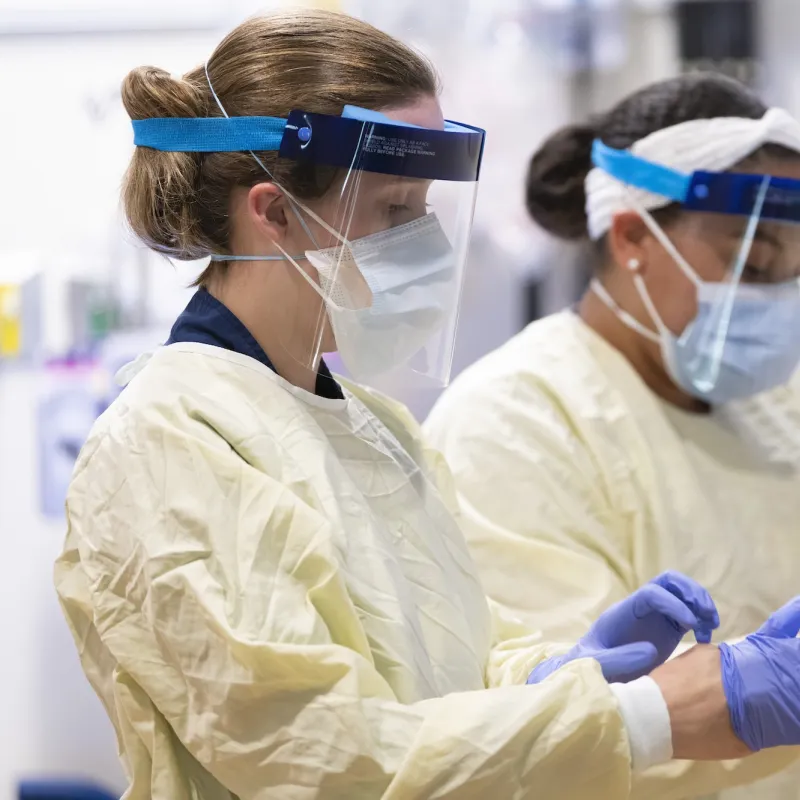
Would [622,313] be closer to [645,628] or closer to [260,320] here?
[645,628]

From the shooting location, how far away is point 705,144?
189cm

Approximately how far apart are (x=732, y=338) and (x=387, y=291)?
848mm

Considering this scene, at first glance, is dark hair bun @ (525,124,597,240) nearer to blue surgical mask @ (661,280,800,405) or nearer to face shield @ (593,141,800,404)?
face shield @ (593,141,800,404)

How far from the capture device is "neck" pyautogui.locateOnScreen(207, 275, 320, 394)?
1.25 meters

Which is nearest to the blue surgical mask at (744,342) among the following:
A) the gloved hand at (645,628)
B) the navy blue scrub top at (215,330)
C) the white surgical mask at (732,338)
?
the white surgical mask at (732,338)

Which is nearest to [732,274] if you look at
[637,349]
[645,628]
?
[637,349]

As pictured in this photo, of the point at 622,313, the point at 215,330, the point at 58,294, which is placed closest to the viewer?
the point at 215,330

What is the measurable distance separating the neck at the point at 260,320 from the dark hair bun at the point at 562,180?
1002mm

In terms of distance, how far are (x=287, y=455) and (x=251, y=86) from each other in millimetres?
409

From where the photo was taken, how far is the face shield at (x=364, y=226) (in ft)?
3.96

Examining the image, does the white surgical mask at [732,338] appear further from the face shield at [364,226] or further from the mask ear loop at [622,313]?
the face shield at [364,226]

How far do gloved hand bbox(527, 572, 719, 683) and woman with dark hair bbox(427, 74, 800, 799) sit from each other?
0.31m

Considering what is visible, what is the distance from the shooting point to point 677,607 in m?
1.26

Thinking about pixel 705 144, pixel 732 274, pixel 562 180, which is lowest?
pixel 732 274
